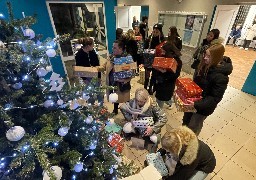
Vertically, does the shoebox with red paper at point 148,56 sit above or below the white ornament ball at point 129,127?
above

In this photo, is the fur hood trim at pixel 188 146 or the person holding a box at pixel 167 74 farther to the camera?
the person holding a box at pixel 167 74

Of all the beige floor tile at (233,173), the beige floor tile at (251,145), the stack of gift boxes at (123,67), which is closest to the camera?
the beige floor tile at (233,173)

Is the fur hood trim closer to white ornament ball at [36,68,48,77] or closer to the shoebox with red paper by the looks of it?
white ornament ball at [36,68,48,77]

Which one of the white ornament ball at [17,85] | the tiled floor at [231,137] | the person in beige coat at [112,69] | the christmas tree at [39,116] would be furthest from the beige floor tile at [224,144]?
the white ornament ball at [17,85]

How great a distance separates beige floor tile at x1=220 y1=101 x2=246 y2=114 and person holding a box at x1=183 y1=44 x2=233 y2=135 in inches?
82.3

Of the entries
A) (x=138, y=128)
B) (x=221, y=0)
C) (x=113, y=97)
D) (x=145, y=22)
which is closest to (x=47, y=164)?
(x=113, y=97)

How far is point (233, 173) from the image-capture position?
2.45 metres

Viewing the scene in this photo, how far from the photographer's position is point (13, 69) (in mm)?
1082

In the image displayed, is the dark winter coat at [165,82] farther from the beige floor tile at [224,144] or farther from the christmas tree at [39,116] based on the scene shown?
the christmas tree at [39,116]

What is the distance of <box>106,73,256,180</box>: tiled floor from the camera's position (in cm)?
250

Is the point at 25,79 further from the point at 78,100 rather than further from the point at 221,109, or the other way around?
the point at 221,109

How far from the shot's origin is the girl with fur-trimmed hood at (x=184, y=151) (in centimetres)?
150

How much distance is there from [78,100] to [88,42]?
66.5 inches

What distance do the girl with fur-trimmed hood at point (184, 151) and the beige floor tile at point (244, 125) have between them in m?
2.19
